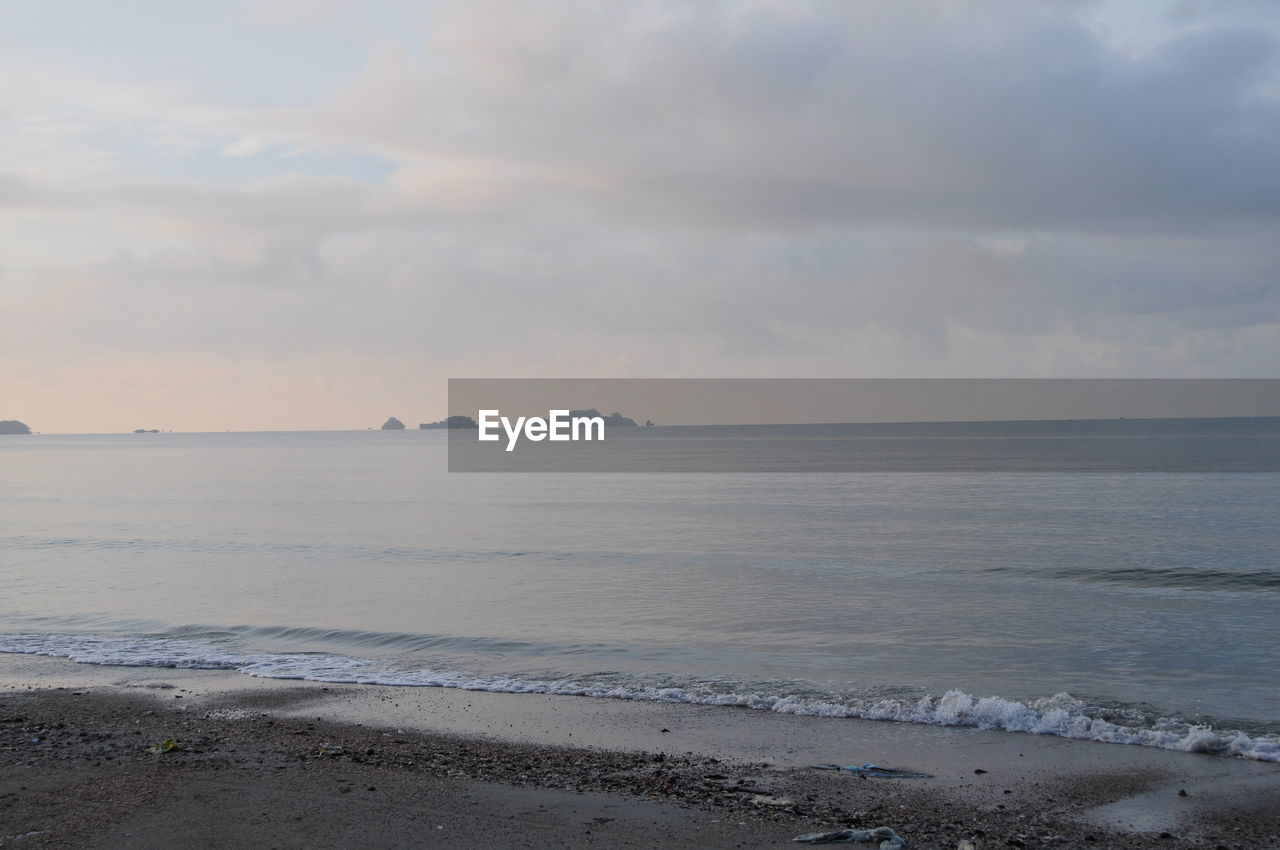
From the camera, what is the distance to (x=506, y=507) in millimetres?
51906

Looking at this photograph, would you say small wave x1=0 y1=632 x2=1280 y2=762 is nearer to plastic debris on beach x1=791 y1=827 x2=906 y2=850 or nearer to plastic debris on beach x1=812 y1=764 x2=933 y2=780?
plastic debris on beach x1=812 y1=764 x2=933 y2=780

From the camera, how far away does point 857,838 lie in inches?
337

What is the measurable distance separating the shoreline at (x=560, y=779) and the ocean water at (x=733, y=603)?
138cm

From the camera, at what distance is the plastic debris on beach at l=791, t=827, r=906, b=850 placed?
8.48m

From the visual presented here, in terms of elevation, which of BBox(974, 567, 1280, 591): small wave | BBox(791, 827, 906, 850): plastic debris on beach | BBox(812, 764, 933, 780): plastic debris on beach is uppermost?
BBox(791, 827, 906, 850): plastic debris on beach

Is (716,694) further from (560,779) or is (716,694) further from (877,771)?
(560,779)

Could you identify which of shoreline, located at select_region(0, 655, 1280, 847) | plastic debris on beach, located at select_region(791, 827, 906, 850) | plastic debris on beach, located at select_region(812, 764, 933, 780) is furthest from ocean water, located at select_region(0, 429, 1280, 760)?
plastic debris on beach, located at select_region(791, 827, 906, 850)

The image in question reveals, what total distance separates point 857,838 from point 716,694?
6.16m

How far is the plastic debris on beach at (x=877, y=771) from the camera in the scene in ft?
35.2

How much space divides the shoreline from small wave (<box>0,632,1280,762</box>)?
0.35 meters

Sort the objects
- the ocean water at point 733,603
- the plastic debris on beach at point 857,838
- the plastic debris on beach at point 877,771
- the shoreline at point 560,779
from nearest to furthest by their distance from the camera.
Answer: the plastic debris on beach at point 857,838 < the shoreline at point 560,779 < the plastic debris on beach at point 877,771 < the ocean water at point 733,603

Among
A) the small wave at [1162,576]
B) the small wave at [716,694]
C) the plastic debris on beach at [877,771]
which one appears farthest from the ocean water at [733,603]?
the plastic debris on beach at [877,771]

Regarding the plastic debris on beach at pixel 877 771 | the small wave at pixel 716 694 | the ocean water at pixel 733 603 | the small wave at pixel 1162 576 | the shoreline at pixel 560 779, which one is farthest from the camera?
the small wave at pixel 1162 576

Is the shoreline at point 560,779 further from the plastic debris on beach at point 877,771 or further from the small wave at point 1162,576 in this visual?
the small wave at point 1162,576
